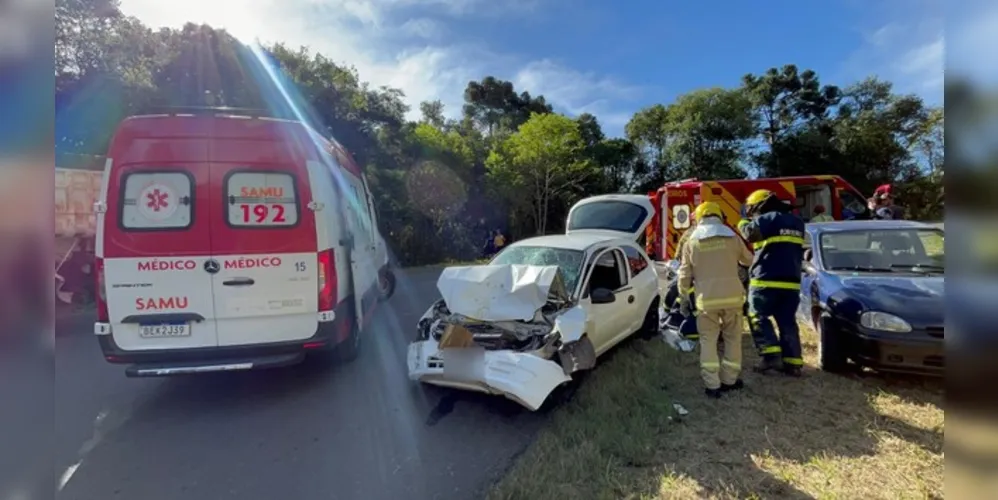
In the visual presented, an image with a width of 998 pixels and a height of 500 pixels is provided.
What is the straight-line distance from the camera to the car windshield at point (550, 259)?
4.88 m

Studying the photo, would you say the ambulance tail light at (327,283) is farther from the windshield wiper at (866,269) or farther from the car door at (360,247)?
the windshield wiper at (866,269)

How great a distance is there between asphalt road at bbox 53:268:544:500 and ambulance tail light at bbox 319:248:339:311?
92 cm

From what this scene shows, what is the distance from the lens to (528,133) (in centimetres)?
2444

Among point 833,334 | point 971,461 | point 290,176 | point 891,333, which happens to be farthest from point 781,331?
point 290,176

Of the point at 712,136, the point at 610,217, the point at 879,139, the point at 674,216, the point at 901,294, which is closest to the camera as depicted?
the point at 901,294

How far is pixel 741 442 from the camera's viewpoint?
3.46 metres

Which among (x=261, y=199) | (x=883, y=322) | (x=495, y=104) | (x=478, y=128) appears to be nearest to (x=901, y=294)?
(x=883, y=322)

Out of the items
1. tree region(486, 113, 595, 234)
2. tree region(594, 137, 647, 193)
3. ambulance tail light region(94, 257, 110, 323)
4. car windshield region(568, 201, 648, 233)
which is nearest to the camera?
ambulance tail light region(94, 257, 110, 323)

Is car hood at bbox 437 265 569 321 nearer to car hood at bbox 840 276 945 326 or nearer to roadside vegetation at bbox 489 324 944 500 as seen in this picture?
roadside vegetation at bbox 489 324 944 500

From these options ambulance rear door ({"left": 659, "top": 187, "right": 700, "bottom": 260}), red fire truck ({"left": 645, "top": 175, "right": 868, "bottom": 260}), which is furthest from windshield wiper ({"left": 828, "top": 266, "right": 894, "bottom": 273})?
ambulance rear door ({"left": 659, "top": 187, "right": 700, "bottom": 260})

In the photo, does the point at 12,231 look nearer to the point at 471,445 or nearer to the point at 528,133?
the point at 471,445

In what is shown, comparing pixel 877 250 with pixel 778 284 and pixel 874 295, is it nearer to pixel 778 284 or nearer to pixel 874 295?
pixel 874 295

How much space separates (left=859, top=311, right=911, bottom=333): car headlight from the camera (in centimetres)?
395

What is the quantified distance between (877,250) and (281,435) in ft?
20.6
